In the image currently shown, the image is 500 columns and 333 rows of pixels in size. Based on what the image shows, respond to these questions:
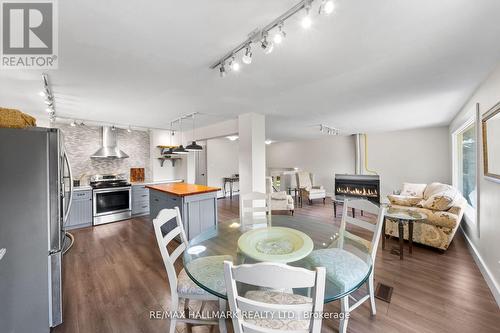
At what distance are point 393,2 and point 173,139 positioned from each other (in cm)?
570

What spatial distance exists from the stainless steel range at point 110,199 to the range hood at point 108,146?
1.75 ft

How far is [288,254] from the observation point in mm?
1472

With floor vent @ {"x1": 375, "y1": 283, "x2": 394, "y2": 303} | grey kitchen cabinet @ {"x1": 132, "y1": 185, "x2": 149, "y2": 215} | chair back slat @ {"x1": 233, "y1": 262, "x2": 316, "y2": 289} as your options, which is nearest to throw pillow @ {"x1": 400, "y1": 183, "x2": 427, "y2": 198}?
floor vent @ {"x1": 375, "y1": 283, "x2": 394, "y2": 303}

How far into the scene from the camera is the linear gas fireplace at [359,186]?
604 centimetres

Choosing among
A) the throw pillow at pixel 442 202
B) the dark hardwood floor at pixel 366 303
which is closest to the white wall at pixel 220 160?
the dark hardwood floor at pixel 366 303

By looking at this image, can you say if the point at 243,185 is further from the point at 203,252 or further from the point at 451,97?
the point at 451,97

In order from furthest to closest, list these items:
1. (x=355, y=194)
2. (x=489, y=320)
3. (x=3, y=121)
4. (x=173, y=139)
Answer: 1. (x=355, y=194)
2. (x=173, y=139)
3. (x=489, y=320)
4. (x=3, y=121)

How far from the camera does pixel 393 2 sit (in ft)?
3.89

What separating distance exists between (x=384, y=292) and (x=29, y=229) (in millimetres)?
3250

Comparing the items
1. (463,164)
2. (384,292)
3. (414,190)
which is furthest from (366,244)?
(463,164)

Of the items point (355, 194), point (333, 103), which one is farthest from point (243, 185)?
point (355, 194)

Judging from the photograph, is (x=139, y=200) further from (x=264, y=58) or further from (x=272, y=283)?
(x=272, y=283)

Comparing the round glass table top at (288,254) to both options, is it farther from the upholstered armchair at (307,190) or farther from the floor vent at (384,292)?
the upholstered armchair at (307,190)

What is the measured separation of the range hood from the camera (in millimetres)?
4762
